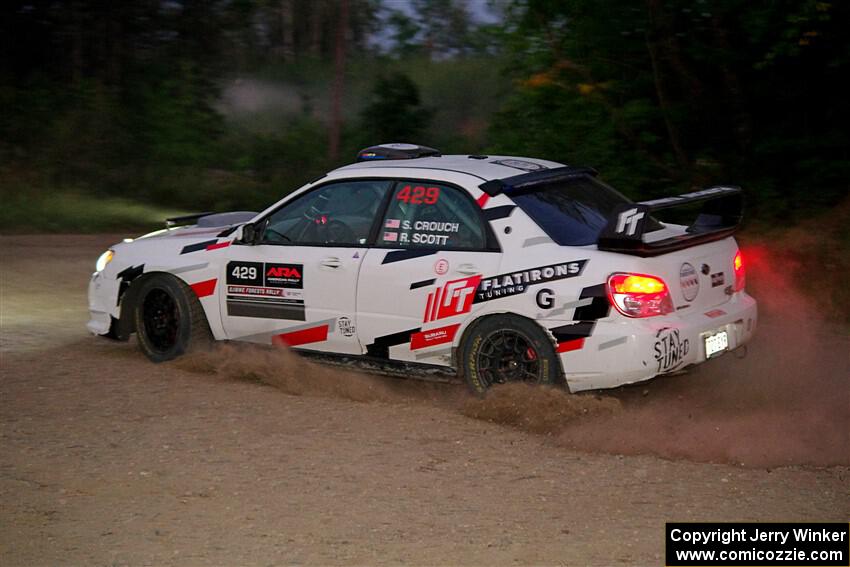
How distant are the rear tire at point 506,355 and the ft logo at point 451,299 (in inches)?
6.1

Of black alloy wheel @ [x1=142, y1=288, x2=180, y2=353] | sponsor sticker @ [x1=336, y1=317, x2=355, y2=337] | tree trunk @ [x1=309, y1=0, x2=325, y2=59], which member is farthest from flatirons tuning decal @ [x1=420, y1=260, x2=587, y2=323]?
tree trunk @ [x1=309, y1=0, x2=325, y2=59]

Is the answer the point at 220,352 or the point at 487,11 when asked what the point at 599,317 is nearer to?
the point at 220,352

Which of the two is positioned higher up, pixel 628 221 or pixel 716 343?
pixel 628 221

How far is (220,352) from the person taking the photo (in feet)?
27.0

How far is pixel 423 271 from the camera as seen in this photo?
7.27m

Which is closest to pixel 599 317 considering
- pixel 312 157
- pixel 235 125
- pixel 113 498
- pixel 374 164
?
pixel 374 164

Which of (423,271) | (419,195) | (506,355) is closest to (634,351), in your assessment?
(506,355)

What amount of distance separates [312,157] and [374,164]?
39.7ft

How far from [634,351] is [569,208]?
1179mm

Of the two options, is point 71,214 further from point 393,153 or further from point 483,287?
point 483,287

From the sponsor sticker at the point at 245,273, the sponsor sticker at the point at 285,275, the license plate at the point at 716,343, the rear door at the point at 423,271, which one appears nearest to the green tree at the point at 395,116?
the sponsor sticker at the point at 245,273

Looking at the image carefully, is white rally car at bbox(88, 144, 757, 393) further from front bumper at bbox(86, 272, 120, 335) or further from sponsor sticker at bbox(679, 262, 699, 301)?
front bumper at bbox(86, 272, 120, 335)

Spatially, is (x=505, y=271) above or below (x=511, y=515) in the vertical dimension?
above

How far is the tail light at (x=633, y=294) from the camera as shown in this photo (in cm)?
662
